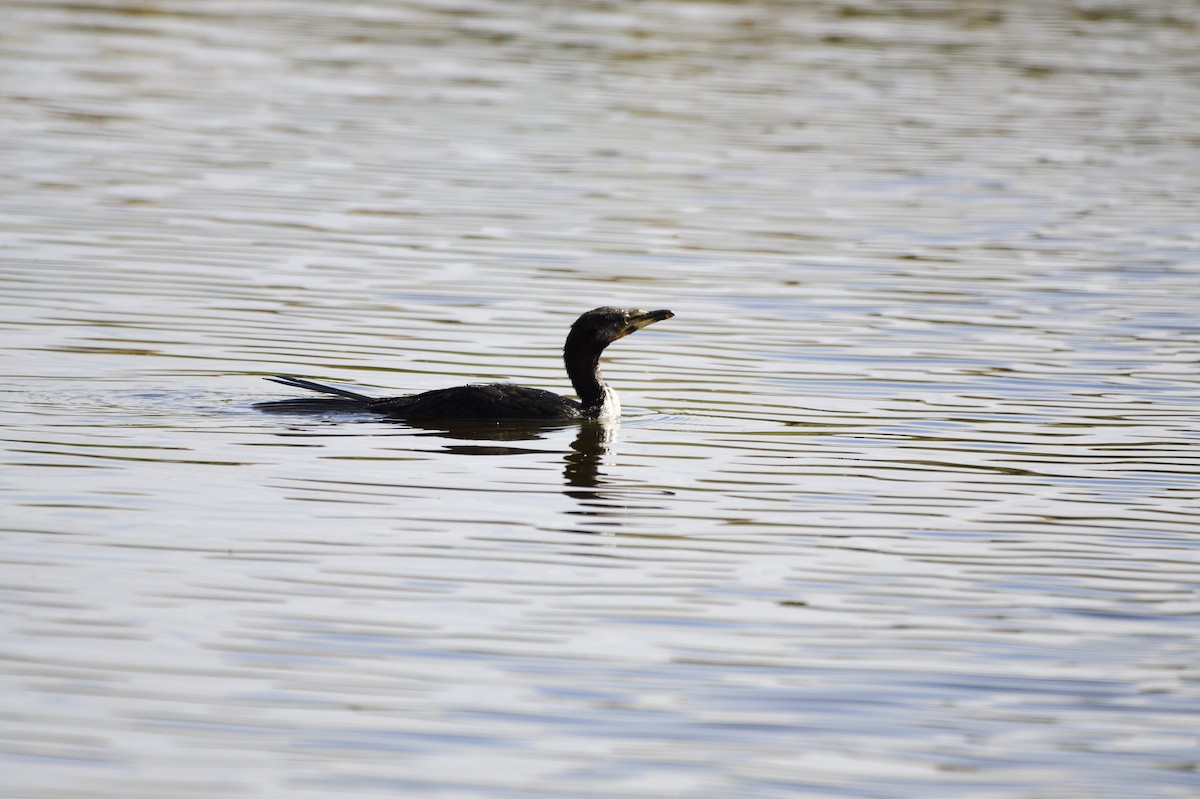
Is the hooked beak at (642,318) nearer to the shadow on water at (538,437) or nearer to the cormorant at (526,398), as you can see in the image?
the cormorant at (526,398)

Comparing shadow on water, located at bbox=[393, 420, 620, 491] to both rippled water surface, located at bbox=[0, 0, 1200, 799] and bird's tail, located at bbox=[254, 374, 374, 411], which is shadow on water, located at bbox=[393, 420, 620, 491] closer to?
rippled water surface, located at bbox=[0, 0, 1200, 799]

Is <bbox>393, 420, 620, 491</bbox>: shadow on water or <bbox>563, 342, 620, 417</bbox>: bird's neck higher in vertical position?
<bbox>563, 342, 620, 417</bbox>: bird's neck

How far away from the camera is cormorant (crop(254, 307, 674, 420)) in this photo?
11.7 m

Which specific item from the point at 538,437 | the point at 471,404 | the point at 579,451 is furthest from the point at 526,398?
the point at 579,451

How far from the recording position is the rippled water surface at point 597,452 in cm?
677

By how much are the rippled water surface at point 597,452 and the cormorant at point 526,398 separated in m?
0.17

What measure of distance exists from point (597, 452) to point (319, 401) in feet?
5.80

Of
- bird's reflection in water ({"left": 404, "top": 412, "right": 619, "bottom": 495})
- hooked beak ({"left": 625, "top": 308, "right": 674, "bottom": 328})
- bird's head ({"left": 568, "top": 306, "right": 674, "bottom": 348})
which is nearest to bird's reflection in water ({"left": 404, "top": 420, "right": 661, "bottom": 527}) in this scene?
bird's reflection in water ({"left": 404, "top": 412, "right": 619, "bottom": 495})

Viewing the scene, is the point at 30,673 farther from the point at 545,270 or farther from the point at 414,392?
the point at 545,270

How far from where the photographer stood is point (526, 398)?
1193 cm

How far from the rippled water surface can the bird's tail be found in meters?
0.18

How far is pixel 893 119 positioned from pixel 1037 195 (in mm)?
4915

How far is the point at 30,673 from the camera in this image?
6.99 meters

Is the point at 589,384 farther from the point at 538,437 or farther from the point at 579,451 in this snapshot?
the point at 579,451
